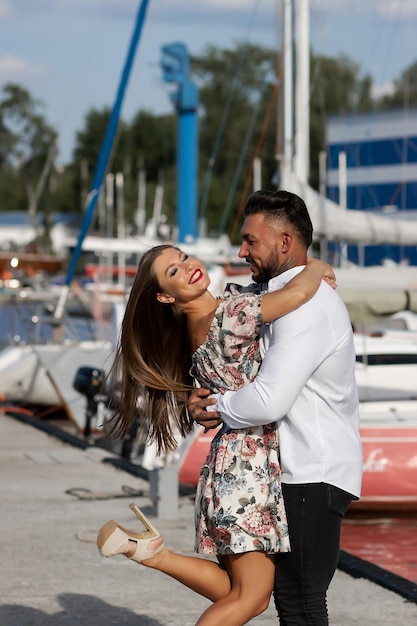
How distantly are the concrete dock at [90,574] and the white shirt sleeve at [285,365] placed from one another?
7.28 feet

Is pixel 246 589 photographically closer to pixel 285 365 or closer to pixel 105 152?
pixel 285 365

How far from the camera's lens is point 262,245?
4180 millimetres

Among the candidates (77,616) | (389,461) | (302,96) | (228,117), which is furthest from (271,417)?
(228,117)

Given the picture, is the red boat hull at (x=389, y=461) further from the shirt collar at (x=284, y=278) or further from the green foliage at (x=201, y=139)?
the green foliage at (x=201, y=139)

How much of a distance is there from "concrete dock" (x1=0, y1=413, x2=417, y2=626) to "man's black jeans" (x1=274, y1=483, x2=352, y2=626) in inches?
73.1

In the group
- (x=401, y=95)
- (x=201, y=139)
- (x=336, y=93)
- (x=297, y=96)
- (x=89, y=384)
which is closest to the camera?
(x=89, y=384)

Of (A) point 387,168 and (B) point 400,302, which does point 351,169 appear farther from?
(B) point 400,302

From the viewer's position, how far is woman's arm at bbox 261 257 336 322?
13.2 feet

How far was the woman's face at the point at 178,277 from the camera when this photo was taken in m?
4.28

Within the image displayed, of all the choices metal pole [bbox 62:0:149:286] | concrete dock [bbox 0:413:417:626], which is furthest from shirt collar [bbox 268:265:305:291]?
metal pole [bbox 62:0:149:286]

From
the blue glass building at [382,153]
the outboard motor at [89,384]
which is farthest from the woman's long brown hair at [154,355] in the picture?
the blue glass building at [382,153]

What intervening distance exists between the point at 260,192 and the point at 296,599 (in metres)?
1.29

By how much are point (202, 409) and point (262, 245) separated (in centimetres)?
57

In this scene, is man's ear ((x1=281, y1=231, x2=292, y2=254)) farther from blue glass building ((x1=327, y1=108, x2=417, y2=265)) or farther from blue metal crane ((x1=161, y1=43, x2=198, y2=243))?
blue glass building ((x1=327, y1=108, x2=417, y2=265))
